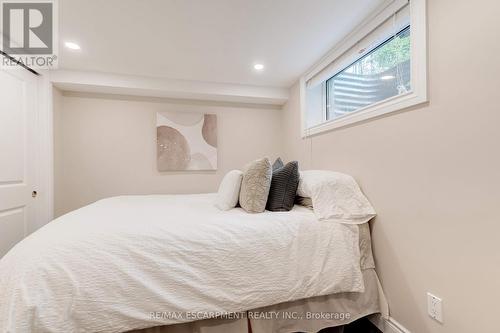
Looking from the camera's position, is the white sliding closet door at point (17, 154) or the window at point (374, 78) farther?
the white sliding closet door at point (17, 154)

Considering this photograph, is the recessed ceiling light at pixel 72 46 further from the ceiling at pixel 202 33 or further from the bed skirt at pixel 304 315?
the bed skirt at pixel 304 315

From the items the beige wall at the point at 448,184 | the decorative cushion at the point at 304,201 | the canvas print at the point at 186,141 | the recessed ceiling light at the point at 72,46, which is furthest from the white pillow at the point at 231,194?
the recessed ceiling light at the point at 72,46

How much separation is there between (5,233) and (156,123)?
1735mm

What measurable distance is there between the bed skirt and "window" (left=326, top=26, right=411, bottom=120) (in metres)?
1.30

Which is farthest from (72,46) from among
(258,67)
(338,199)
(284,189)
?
(338,199)

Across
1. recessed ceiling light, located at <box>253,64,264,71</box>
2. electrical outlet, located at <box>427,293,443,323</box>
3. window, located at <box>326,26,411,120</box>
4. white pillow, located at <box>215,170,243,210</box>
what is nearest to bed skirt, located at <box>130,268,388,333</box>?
electrical outlet, located at <box>427,293,443,323</box>

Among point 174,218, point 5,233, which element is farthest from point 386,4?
point 5,233

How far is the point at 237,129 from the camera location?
317 centimetres

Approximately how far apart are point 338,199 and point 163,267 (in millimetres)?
1200

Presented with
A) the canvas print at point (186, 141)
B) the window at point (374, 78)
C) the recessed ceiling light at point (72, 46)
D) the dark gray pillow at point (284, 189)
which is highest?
the recessed ceiling light at point (72, 46)

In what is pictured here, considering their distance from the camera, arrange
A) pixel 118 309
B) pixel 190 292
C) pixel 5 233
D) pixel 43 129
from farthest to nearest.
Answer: pixel 43 129
pixel 5 233
pixel 190 292
pixel 118 309

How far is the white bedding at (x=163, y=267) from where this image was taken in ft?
3.15

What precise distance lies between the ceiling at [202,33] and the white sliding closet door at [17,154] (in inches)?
17.3

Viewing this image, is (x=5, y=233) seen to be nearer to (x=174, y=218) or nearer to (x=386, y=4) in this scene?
(x=174, y=218)
